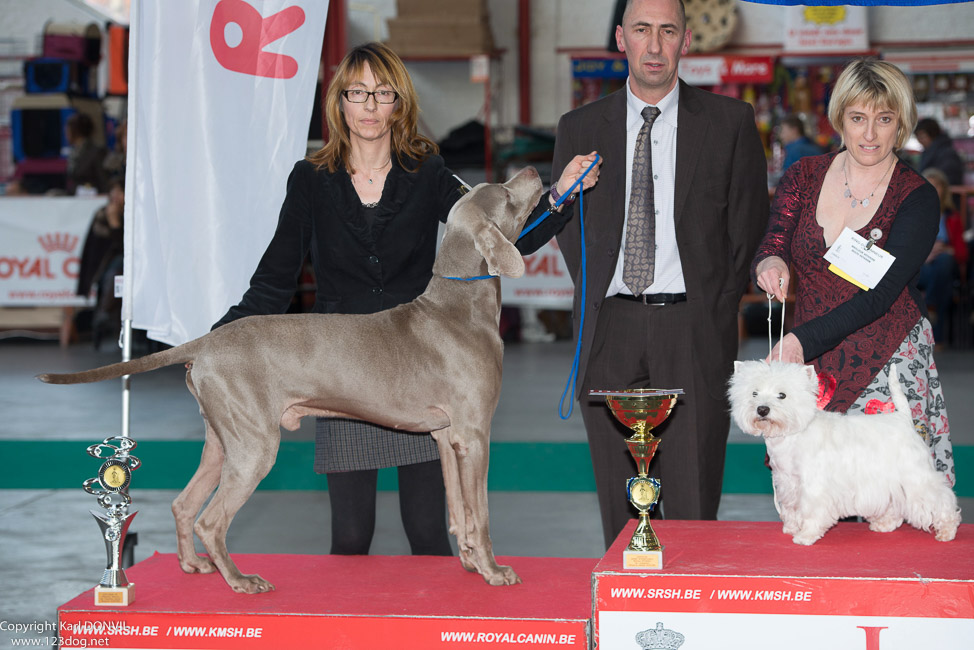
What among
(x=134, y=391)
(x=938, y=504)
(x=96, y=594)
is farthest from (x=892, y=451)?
(x=134, y=391)

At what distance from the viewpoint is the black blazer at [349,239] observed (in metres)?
2.56

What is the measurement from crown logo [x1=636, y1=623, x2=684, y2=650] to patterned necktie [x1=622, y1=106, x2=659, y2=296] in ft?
3.39

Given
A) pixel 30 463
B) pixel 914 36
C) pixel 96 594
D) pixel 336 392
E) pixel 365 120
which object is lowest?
pixel 30 463

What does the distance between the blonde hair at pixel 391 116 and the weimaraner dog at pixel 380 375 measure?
36cm

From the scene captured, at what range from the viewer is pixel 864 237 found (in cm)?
251

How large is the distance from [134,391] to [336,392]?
6.67 m

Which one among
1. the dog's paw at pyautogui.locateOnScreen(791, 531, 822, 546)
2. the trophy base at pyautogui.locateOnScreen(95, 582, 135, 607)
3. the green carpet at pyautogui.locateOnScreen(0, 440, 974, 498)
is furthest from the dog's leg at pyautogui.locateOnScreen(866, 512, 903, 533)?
the green carpet at pyautogui.locateOnScreen(0, 440, 974, 498)

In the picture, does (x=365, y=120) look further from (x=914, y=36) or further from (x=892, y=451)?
(x=914, y=36)

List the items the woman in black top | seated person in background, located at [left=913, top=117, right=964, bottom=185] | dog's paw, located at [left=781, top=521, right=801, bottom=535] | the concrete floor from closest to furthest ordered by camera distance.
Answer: dog's paw, located at [left=781, top=521, right=801, bottom=535]
the woman in black top
the concrete floor
seated person in background, located at [left=913, top=117, right=964, bottom=185]

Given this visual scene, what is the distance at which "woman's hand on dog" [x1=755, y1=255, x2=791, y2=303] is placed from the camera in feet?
8.03

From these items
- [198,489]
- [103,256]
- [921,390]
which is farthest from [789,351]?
[103,256]

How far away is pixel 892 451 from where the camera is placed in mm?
2254

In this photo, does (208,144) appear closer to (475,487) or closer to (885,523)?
(475,487)

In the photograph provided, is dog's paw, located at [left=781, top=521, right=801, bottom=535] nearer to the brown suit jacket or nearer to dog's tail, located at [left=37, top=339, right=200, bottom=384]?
the brown suit jacket
